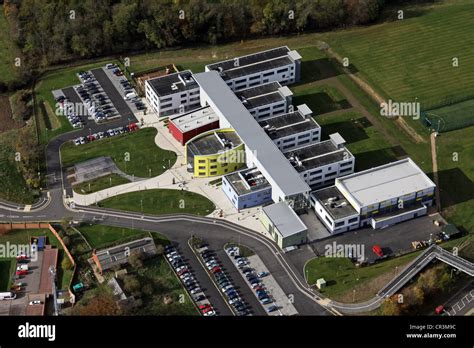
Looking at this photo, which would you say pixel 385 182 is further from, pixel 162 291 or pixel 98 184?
pixel 98 184

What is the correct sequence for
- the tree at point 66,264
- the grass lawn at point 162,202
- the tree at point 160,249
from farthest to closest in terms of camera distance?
the grass lawn at point 162,202, the tree at point 160,249, the tree at point 66,264

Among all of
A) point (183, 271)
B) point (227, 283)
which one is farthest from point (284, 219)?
point (183, 271)

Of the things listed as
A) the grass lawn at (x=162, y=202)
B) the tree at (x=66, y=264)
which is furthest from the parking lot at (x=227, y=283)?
the tree at (x=66, y=264)

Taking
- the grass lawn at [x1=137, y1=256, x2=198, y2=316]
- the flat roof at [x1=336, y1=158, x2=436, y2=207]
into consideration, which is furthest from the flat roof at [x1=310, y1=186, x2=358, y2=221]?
the grass lawn at [x1=137, y1=256, x2=198, y2=316]

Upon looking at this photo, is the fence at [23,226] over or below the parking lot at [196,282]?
over

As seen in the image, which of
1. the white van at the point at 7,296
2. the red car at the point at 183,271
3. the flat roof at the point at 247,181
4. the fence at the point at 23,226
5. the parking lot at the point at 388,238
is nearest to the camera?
the white van at the point at 7,296

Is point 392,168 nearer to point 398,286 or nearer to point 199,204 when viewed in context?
point 398,286

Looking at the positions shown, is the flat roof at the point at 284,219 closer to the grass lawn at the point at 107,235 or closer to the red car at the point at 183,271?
the red car at the point at 183,271
